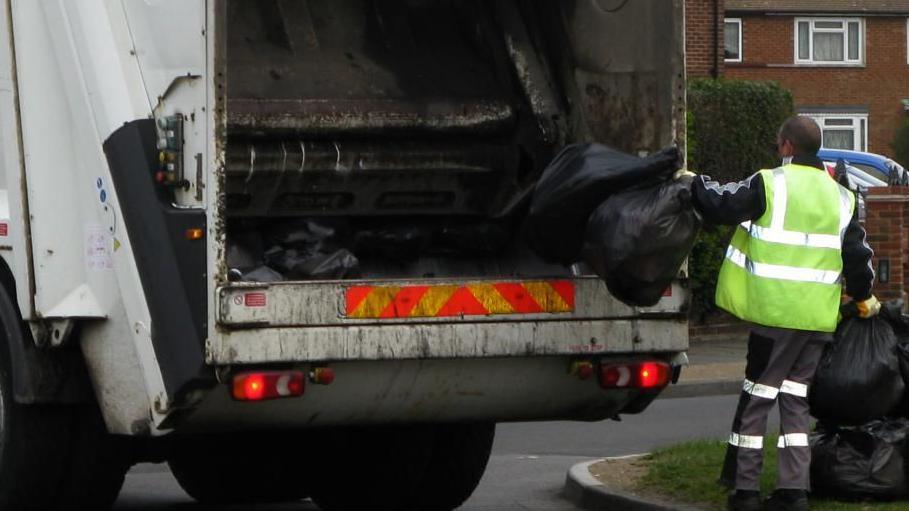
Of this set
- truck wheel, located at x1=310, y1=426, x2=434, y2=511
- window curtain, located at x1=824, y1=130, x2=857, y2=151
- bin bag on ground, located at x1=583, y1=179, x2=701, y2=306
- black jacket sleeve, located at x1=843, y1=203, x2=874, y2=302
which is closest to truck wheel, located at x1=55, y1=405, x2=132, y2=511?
truck wheel, located at x1=310, y1=426, x2=434, y2=511

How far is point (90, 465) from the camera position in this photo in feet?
22.6

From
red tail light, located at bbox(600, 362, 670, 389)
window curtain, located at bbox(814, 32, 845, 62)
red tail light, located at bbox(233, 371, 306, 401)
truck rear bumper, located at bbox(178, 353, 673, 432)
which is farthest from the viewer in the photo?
window curtain, located at bbox(814, 32, 845, 62)

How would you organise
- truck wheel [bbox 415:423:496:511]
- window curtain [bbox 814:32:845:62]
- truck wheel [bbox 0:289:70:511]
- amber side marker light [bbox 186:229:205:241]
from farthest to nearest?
1. window curtain [bbox 814:32:845:62]
2. truck wheel [bbox 415:423:496:511]
3. truck wheel [bbox 0:289:70:511]
4. amber side marker light [bbox 186:229:205:241]

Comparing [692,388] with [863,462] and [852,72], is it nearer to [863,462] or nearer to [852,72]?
[863,462]

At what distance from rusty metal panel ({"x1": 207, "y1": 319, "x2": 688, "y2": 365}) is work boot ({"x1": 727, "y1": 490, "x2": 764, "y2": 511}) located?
72 centimetres

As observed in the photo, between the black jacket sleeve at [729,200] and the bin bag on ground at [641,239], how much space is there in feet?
0.37

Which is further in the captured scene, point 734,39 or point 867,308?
point 734,39

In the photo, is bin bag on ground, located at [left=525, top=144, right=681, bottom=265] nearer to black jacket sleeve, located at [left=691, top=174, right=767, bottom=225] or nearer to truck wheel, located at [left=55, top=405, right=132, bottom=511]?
black jacket sleeve, located at [left=691, top=174, right=767, bottom=225]

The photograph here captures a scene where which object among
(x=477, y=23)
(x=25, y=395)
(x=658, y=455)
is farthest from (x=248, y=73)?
(x=658, y=455)

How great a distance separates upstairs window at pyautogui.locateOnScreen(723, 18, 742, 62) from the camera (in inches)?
1503

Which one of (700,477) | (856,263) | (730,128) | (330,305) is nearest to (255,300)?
(330,305)

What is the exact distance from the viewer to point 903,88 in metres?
39.7

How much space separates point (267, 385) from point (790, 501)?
2.14m

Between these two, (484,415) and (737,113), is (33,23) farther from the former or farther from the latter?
(737,113)
